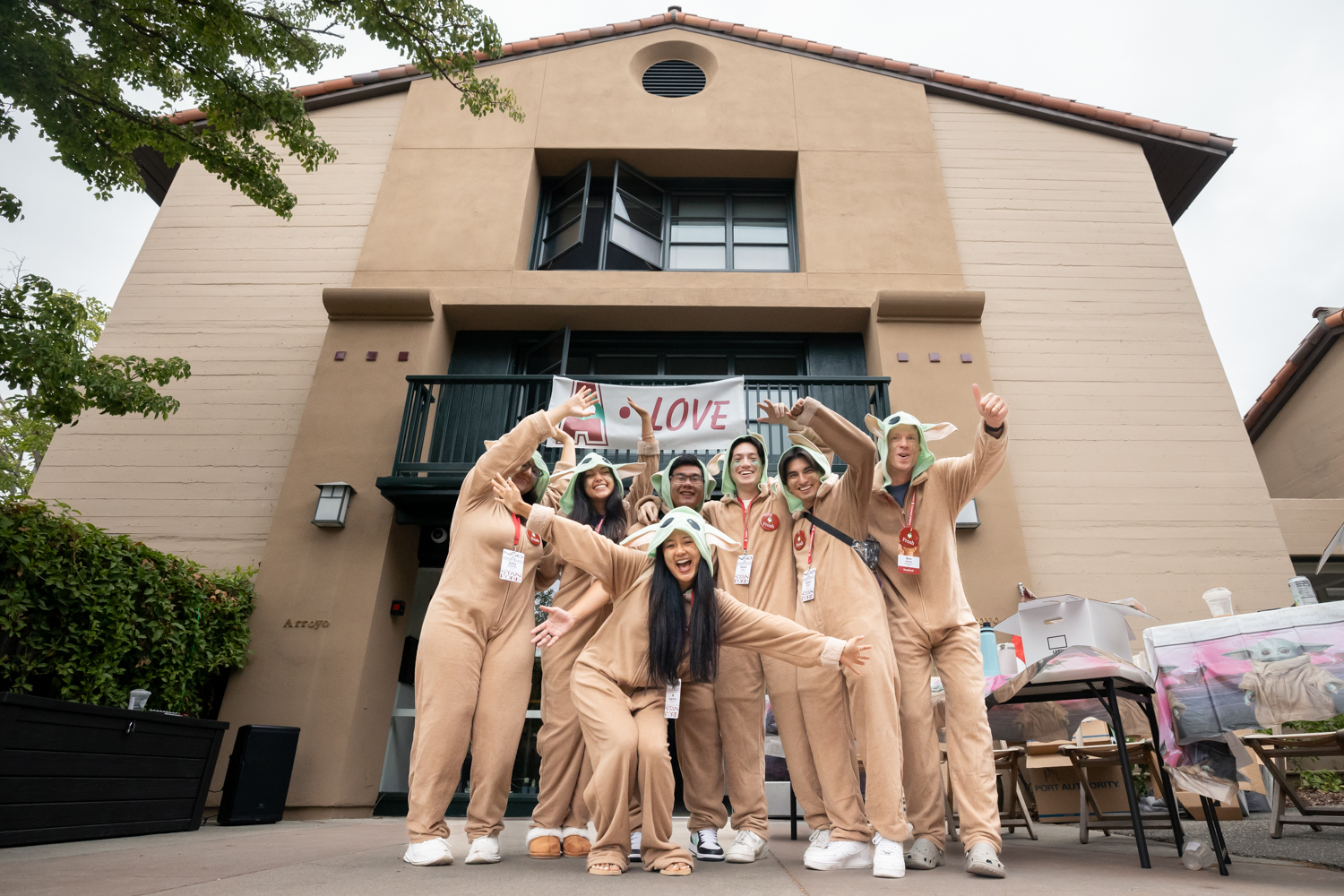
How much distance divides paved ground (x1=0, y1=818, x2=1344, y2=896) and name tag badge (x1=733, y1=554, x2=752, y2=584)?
1.17 metres

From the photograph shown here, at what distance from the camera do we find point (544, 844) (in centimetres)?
315

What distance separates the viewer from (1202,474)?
7121 millimetres

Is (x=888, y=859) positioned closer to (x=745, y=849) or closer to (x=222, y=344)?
(x=745, y=849)

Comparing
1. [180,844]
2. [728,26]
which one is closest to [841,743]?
[180,844]

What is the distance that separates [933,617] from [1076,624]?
2.04 metres

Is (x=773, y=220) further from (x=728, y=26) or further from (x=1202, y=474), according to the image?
(x=1202, y=474)

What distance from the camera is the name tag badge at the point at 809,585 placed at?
10.8 ft

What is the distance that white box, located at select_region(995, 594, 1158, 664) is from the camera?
4.56m

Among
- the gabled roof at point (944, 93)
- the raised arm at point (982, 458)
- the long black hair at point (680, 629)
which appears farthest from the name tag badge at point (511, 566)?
the gabled roof at point (944, 93)

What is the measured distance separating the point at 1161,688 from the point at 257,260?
29.9 feet

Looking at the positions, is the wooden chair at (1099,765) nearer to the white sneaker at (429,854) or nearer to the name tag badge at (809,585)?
the name tag badge at (809,585)

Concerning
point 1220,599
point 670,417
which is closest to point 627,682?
point 1220,599

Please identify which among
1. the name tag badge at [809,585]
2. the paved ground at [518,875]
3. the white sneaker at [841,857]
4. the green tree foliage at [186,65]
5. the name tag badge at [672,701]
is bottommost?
the paved ground at [518,875]

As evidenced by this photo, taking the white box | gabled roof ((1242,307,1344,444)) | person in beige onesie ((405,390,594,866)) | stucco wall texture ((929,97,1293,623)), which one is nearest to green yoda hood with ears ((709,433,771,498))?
person in beige onesie ((405,390,594,866))
